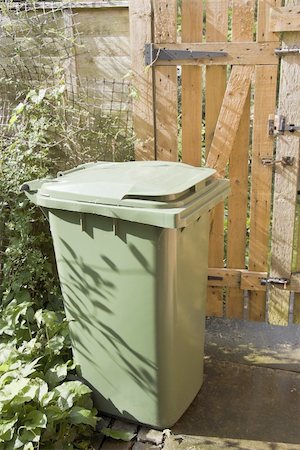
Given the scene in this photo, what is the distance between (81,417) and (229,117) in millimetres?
2025

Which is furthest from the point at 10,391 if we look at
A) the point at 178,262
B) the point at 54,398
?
the point at 178,262

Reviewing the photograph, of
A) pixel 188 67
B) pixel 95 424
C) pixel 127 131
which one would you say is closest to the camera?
pixel 95 424

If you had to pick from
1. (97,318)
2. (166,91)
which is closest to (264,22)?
Answer: (166,91)

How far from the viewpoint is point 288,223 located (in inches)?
125

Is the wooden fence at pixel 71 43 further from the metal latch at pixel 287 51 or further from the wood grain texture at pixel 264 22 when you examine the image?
the metal latch at pixel 287 51

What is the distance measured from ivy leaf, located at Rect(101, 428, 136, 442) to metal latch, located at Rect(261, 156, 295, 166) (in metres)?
1.85

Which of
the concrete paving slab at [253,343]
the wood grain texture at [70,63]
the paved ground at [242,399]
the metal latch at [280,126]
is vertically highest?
the wood grain texture at [70,63]

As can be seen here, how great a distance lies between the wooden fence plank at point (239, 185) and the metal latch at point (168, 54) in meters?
0.22

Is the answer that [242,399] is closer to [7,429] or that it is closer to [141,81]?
[7,429]

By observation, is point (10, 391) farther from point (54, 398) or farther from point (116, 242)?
point (116, 242)

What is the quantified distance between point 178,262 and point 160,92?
139 cm

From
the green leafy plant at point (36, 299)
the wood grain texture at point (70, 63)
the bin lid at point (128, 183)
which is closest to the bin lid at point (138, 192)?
the bin lid at point (128, 183)

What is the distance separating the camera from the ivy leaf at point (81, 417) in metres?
2.38

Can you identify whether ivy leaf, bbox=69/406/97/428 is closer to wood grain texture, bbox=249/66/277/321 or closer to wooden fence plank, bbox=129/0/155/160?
wood grain texture, bbox=249/66/277/321
